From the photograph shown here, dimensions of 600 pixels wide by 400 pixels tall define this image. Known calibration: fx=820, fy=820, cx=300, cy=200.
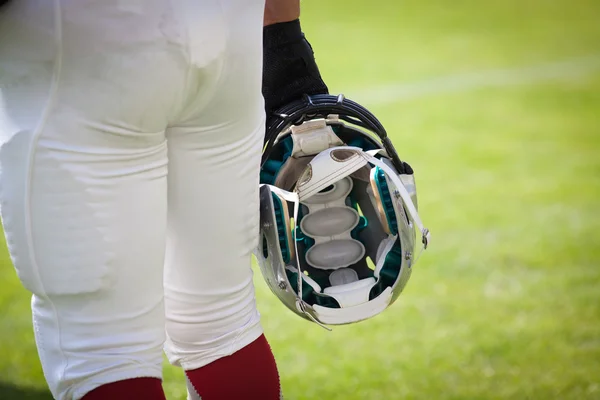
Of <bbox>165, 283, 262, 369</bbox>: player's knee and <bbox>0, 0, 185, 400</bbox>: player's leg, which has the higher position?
<bbox>0, 0, 185, 400</bbox>: player's leg

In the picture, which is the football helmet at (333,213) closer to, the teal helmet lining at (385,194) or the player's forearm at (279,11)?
the teal helmet lining at (385,194)

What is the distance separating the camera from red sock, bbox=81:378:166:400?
2.87 feet

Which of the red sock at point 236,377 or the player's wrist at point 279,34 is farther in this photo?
the player's wrist at point 279,34

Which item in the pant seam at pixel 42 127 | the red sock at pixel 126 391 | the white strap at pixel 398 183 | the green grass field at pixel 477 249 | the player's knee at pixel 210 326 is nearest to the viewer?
the pant seam at pixel 42 127

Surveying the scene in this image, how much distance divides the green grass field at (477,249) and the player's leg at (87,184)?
0.82 meters

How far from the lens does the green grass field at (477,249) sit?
169 cm

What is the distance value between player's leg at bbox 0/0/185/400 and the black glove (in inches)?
13.7

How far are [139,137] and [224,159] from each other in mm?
125

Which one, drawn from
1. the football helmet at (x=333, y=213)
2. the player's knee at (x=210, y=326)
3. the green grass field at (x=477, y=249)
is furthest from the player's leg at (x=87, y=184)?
the green grass field at (x=477, y=249)

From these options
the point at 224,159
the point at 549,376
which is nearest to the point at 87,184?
the point at 224,159

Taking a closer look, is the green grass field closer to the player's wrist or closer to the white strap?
the white strap

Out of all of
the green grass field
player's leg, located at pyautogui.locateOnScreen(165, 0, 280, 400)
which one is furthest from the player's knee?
the green grass field

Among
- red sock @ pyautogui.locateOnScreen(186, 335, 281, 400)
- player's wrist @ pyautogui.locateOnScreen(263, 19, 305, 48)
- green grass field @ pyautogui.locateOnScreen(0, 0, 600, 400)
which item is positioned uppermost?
player's wrist @ pyautogui.locateOnScreen(263, 19, 305, 48)

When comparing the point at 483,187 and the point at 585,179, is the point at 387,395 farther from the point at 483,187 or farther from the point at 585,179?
the point at 585,179
